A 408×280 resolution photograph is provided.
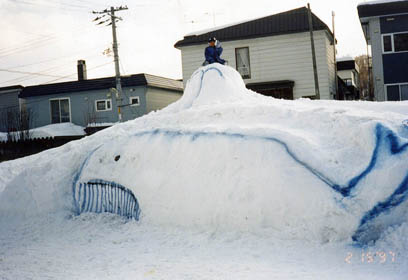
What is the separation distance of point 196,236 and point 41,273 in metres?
1.75

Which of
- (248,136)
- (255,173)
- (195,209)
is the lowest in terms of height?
(195,209)

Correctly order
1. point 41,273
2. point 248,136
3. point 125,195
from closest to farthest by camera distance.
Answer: point 41,273 → point 248,136 → point 125,195

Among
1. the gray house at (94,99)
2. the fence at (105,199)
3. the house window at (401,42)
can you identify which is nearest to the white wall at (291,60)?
the house window at (401,42)

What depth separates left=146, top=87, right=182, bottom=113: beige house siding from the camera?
78.0ft

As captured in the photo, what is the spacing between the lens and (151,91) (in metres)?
24.0

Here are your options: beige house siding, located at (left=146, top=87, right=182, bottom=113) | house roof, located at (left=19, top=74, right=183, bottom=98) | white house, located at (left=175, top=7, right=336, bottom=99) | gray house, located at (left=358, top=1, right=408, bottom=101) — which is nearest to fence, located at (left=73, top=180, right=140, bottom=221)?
white house, located at (left=175, top=7, right=336, bottom=99)

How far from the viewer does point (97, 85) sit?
960 inches

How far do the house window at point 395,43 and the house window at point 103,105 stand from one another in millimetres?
14550

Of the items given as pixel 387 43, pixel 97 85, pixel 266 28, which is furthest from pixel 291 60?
pixel 97 85

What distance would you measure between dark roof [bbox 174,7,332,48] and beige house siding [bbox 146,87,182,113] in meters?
4.84

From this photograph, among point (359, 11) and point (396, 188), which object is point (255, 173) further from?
point (359, 11)

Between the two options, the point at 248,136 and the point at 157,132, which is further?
the point at 157,132

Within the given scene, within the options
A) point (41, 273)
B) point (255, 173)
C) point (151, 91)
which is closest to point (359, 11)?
point (151, 91)

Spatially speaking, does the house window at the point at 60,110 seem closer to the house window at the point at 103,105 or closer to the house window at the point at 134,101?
the house window at the point at 103,105
